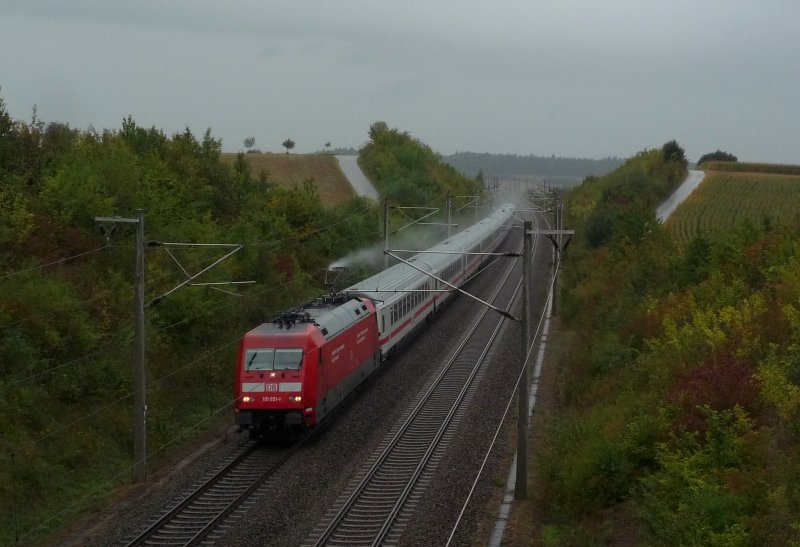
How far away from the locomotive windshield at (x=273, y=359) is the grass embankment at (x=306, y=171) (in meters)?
52.0

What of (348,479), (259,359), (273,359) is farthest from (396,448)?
(259,359)

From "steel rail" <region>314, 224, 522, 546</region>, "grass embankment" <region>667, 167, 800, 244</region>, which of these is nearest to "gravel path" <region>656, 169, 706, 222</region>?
"grass embankment" <region>667, 167, 800, 244</region>

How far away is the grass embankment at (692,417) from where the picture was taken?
13.2 metres

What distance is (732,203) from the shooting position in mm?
60969

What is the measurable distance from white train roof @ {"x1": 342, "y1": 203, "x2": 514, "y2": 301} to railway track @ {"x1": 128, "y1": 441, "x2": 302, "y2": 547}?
5.97 metres

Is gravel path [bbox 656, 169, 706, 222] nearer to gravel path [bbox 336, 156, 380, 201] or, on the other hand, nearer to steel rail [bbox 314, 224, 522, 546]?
gravel path [bbox 336, 156, 380, 201]

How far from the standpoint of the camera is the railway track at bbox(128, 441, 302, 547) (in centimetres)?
1659

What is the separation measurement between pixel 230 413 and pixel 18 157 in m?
14.0

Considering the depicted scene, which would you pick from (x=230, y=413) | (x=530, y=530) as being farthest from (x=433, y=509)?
(x=230, y=413)

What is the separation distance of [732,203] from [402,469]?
155 feet

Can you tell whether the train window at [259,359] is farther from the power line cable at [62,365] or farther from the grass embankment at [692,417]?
the grass embankment at [692,417]

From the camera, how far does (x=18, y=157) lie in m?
32.5

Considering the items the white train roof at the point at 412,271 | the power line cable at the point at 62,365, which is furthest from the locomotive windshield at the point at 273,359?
the white train roof at the point at 412,271

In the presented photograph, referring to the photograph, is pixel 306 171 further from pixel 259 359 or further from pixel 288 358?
pixel 288 358
